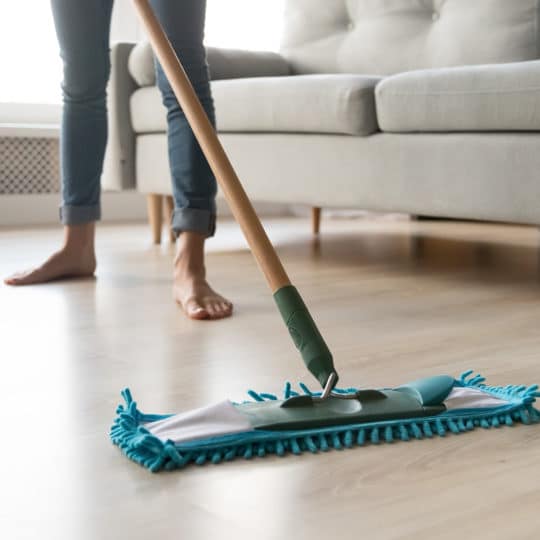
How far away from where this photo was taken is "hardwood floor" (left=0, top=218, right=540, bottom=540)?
0.71 metres

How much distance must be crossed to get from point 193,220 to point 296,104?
0.66 metres

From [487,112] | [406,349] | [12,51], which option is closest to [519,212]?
[487,112]

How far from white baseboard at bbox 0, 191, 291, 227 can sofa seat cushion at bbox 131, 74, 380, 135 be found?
1021mm

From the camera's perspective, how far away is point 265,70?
2873mm

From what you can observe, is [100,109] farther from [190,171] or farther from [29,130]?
[29,130]

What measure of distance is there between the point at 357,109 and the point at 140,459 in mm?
1394

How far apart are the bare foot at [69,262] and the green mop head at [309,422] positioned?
1077 millimetres

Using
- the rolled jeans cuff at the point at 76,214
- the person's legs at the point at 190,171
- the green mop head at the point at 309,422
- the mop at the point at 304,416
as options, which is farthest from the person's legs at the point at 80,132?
the green mop head at the point at 309,422

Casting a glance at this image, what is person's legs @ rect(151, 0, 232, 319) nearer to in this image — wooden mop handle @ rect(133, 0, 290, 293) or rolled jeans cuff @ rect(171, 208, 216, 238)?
rolled jeans cuff @ rect(171, 208, 216, 238)

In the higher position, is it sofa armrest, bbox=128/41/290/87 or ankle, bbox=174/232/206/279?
sofa armrest, bbox=128/41/290/87

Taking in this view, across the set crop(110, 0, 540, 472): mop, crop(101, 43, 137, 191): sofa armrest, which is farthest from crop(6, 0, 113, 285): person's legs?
crop(110, 0, 540, 472): mop

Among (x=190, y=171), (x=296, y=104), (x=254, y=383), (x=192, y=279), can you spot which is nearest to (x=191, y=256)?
(x=192, y=279)

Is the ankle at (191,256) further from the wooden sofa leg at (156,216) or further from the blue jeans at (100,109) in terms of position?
the wooden sofa leg at (156,216)

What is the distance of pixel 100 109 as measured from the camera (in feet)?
6.36
